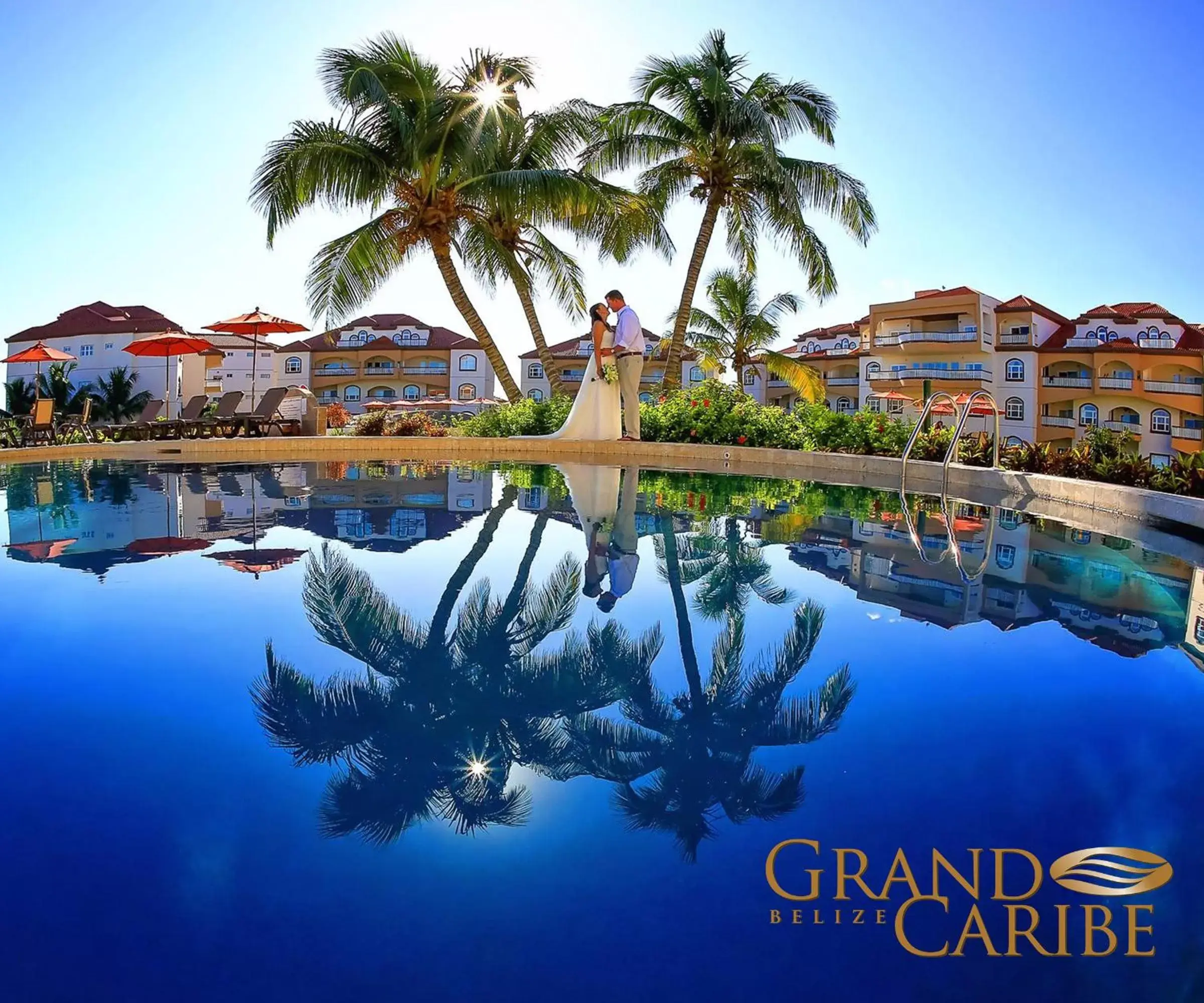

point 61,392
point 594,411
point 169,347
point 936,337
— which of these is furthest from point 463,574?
point 936,337

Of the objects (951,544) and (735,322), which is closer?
(951,544)

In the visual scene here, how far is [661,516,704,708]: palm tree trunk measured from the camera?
3.12 meters

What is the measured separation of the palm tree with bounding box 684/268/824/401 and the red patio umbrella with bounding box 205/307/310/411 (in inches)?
776

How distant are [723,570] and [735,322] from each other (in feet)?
121

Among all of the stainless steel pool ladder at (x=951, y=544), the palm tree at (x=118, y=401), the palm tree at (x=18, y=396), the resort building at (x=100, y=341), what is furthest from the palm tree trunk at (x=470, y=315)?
the resort building at (x=100, y=341)

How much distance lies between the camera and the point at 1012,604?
445cm

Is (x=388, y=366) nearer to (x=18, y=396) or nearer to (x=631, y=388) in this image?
(x=18, y=396)

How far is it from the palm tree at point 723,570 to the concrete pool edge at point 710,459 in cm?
346

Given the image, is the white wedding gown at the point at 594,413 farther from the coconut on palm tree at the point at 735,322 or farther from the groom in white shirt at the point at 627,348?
the coconut on palm tree at the point at 735,322

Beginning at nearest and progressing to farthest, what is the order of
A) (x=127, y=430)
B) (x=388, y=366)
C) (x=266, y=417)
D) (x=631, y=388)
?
(x=631, y=388) < (x=127, y=430) < (x=266, y=417) < (x=388, y=366)

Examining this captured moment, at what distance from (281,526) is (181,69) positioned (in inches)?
419

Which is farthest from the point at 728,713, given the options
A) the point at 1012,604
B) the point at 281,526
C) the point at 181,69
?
the point at 181,69

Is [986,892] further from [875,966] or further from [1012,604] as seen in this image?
[1012,604]

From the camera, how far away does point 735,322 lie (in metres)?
40.7
